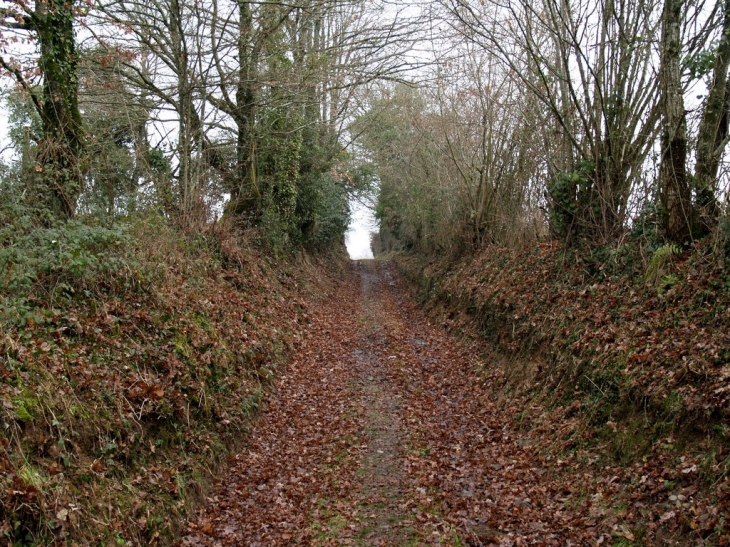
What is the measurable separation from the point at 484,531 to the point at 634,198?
7331mm

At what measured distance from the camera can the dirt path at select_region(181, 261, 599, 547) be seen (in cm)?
597

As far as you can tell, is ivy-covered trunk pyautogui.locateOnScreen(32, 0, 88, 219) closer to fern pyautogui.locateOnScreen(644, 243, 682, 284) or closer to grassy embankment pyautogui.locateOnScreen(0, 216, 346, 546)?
grassy embankment pyautogui.locateOnScreen(0, 216, 346, 546)

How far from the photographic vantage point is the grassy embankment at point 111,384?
16.0 feet

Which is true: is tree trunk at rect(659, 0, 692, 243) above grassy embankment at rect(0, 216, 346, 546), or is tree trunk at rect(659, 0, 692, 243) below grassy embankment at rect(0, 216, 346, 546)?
above

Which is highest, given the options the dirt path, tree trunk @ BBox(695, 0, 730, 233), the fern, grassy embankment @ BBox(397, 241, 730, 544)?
tree trunk @ BBox(695, 0, 730, 233)

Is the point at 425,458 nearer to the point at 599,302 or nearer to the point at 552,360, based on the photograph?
the point at 552,360

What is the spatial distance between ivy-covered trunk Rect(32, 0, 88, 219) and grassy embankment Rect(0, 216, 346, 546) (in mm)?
1146

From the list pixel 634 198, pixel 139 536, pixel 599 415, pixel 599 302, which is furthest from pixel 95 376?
pixel 634 198

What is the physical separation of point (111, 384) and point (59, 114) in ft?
19.1

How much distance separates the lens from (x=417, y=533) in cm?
596

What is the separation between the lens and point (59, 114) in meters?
9.59

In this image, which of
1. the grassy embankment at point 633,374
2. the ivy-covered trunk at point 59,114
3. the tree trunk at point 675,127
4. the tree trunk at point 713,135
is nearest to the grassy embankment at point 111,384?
the ivy-covered trunk at point 59,114

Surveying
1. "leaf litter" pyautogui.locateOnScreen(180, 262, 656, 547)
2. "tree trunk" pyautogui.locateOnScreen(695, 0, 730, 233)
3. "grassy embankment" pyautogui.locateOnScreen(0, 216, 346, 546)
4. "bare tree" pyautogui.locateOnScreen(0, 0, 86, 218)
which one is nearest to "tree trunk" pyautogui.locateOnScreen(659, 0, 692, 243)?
"tree trunk" pyautogui.locateOnScreen(695, 0, 730, 233)

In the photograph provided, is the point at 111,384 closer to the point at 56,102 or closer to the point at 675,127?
the point at 56,102
